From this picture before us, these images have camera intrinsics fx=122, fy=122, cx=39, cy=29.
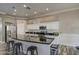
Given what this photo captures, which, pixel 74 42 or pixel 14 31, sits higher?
pixel 14 31

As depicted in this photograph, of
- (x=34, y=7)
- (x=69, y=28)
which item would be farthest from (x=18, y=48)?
(x=69, y=28)

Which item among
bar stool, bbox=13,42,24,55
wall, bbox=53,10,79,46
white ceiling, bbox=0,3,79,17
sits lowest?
bar stool, bbox=13,42,24,55

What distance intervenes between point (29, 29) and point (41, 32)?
21 centimetres

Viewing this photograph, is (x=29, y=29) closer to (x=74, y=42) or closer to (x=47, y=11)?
(x=47, y=11)

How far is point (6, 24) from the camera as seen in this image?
2.04m

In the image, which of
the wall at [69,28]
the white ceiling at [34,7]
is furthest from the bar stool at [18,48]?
the wall at [69,28]

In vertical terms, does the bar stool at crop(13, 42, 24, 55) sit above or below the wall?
below

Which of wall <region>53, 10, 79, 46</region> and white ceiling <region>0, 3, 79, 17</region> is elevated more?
white ceiling <region>0, 3, 79, 17</region>

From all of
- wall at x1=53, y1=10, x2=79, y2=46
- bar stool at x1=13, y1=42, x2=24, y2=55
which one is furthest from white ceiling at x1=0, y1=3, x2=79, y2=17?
bar stool at x1=13, y1=42, x2=24, y2=55

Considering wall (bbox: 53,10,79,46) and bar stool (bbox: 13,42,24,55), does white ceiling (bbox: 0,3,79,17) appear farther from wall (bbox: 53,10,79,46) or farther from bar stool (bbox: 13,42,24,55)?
bar stool (bbox: 13,42,24,55)

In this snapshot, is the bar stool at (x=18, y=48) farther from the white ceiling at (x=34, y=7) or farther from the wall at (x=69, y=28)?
the wall at (x=69, y=28)

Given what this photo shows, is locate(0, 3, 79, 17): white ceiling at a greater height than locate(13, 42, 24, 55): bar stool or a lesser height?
greater
